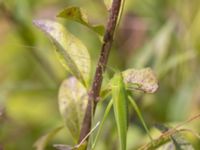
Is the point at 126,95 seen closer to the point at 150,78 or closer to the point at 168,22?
the point at 150,78

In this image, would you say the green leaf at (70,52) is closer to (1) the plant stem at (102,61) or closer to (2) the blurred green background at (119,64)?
(1) the plant stem at (102,61)

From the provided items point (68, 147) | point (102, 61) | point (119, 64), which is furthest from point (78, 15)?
point (119, 64)

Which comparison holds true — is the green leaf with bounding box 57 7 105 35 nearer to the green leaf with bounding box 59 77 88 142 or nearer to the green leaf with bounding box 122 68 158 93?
the green leaf with bounding box 122 68 158 93

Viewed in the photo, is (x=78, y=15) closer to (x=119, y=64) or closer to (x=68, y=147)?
(x=68, y=147)

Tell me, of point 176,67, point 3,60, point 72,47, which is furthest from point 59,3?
point 72,47

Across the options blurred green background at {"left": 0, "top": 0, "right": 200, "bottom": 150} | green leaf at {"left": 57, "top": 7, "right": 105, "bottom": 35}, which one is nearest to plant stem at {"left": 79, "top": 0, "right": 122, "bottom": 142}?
green leaf at {"left": 57, "top": 7, "right": 105, "bottom": 35}

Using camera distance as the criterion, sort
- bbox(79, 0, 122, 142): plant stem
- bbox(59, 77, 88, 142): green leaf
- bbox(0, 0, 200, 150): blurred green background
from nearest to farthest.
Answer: bbox(79, 0, 122, 142): plant stem → bbox(59, 77, 88, 142): green leaf → bbox(0, 0, 200, 150): blurred green background
